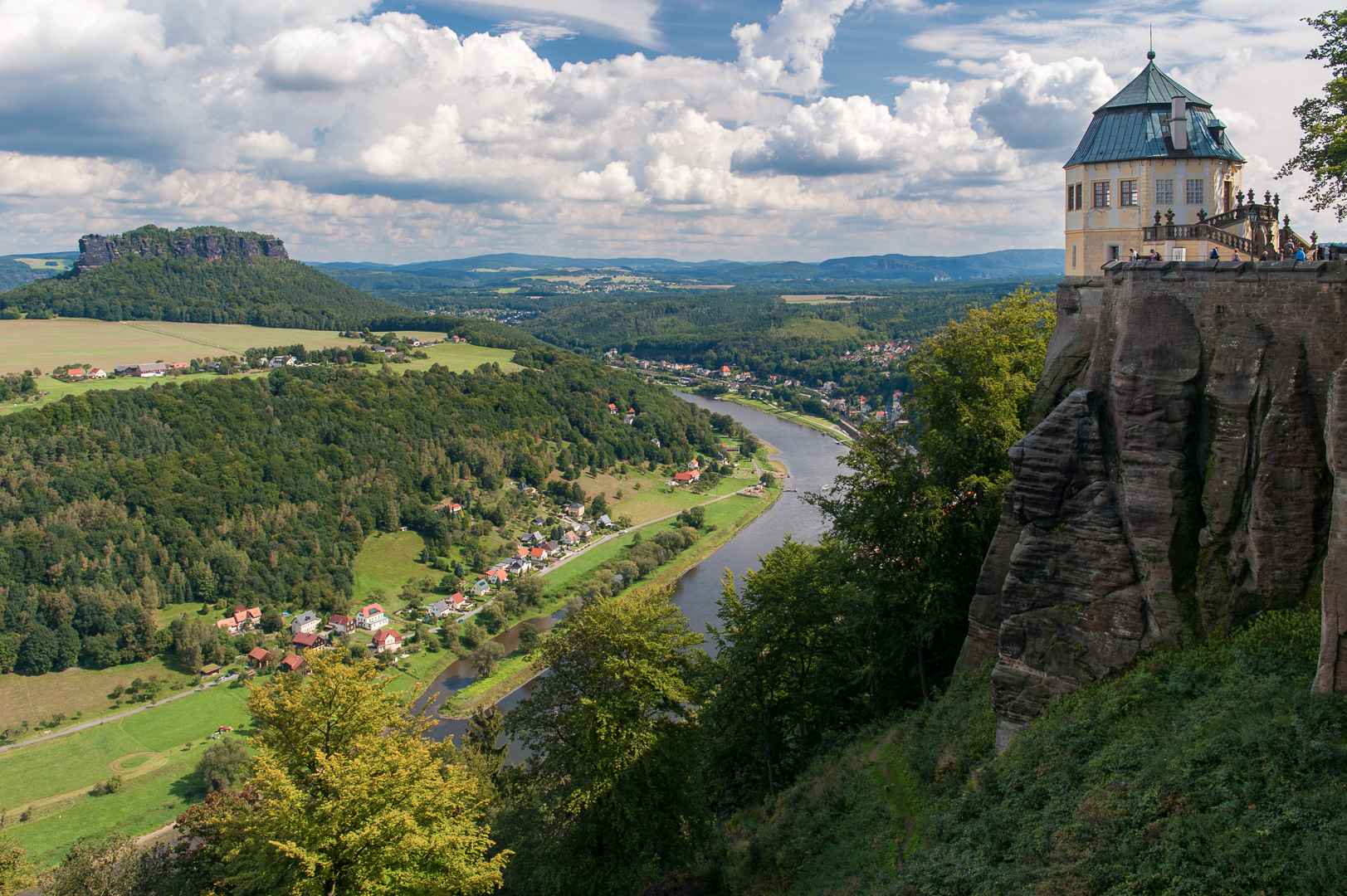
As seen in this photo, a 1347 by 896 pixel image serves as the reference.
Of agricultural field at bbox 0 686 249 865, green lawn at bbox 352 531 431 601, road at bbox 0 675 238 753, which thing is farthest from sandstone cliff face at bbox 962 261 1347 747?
green lawn at bbox 352 531 431 601

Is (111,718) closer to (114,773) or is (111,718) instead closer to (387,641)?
(114,773)

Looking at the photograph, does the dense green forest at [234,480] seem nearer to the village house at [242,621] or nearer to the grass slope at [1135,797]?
the village house at [242,621]

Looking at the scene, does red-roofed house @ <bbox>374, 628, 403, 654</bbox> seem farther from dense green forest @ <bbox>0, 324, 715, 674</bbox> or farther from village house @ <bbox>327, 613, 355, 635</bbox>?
dense green forest @ <bbox>0, 324, 715, 674</bbox>

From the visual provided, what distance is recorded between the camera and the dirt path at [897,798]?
42.1 feet

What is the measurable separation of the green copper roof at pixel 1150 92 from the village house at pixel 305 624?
174 ft

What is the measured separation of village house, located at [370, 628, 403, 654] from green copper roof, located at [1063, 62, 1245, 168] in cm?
4493

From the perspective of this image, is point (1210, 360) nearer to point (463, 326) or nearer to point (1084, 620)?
point (1084, 620)

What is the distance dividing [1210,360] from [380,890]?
1503 centimetres

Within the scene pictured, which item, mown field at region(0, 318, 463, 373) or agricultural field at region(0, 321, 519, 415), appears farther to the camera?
mown field at region(0, 318, 463, 373)

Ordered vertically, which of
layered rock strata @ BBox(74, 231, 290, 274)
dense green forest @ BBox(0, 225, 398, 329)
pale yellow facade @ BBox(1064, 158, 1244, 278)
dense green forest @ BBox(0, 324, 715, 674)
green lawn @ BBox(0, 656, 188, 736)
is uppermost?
layered rock strata @ BBox(74, 231, 290, 274)

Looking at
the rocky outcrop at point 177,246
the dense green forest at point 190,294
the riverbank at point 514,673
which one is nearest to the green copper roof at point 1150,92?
the riverbank at point 514,673

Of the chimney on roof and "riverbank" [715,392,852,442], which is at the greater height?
the chimney on roof

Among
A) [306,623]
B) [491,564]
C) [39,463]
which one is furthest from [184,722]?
[39,463]

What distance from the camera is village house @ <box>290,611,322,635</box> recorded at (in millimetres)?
55062
